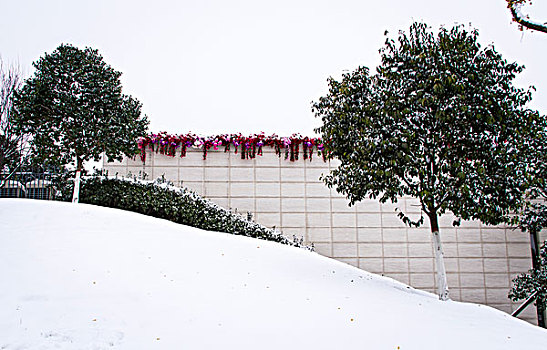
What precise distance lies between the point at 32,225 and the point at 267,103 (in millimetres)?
6563

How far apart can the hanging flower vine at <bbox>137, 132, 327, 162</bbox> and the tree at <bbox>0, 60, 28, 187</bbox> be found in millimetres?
4913

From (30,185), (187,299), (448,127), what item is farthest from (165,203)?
(448,127)

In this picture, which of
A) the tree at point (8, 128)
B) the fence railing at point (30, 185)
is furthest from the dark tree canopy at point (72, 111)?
the tree at point (8, 128)

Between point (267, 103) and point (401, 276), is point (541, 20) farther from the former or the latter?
point (267, 103)

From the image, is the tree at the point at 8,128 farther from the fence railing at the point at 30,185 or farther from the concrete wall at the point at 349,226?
the concrete wall at the point at 349,226

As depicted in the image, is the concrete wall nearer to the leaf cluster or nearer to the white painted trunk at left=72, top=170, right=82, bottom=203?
the white painted trunk at left=72, top=170, right=82, bottom=203

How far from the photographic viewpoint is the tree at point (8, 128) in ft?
36.9

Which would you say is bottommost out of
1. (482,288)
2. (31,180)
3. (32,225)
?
(482,288)

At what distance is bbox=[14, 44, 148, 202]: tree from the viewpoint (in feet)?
24.0

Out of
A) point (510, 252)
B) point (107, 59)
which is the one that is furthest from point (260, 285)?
point (510, 252)

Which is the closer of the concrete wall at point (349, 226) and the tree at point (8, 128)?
the concrete wall at point (349, 226)

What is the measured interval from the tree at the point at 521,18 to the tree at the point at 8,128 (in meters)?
11.5

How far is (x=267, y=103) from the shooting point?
1087 cm

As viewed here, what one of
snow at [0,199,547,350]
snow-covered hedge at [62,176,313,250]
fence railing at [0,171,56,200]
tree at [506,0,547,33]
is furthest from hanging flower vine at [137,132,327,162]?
tree at [506,0,547,33]
